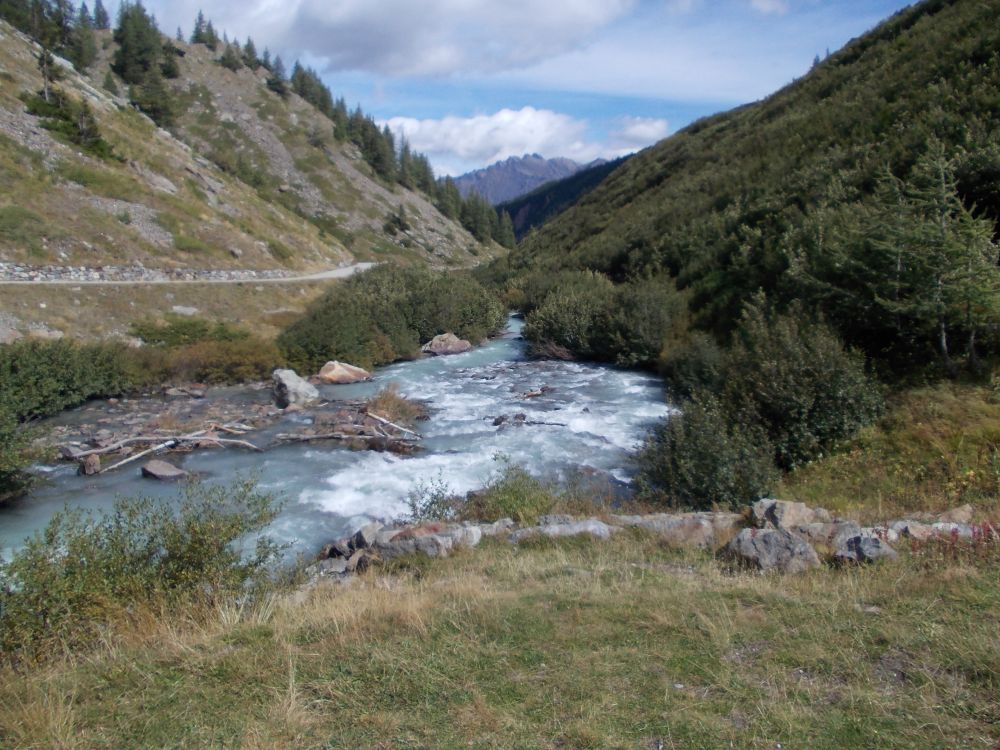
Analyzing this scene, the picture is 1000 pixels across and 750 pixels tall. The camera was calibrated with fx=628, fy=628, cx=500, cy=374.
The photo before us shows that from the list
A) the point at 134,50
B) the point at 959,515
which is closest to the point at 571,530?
the point at 959,515

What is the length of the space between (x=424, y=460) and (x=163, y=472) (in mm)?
6054

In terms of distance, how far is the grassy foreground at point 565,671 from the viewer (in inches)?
160

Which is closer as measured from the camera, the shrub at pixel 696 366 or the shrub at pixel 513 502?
the shrub at pixel 513 502

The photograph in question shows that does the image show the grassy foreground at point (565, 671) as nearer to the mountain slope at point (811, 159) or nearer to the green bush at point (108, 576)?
the green bush at point (108, 576)

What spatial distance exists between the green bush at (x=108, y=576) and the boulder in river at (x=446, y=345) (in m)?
23.4

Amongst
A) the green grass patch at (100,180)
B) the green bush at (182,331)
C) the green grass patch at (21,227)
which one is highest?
the green grass patch at (100,180)

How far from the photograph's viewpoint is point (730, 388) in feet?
48.0

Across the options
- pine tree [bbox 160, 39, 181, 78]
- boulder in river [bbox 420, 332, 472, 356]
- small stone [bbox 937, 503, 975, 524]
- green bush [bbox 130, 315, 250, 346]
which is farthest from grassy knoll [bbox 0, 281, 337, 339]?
pine tree [bbox 160, 39, 181, 78]

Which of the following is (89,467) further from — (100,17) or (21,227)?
(100,17)

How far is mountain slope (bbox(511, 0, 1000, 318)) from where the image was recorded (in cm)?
2211

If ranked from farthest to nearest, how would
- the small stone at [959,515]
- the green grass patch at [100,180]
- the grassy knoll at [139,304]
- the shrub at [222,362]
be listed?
the green grass patch at [100,180] < the grassy knoll at [139,304] < the shrub at [222,362] < the small stone at [959,515]

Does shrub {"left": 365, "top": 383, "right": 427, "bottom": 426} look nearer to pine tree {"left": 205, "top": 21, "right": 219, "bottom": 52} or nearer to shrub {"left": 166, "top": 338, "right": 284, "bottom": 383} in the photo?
shrub {"left": 166, "top": 338, "right": 284, "bottom": 383}

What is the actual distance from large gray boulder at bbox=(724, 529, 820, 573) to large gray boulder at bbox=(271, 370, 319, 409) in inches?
643

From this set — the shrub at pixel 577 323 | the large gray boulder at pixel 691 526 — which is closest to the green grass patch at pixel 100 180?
the shrub at pixel 577 323
